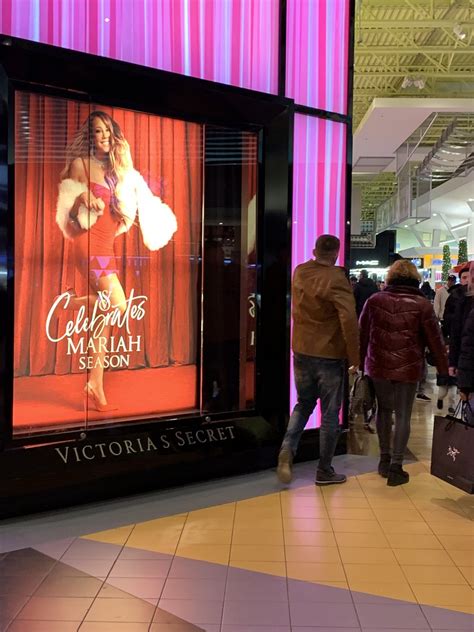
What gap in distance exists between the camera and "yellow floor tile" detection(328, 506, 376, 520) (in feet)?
12.9

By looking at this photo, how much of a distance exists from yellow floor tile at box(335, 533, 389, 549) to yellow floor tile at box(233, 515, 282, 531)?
37cm

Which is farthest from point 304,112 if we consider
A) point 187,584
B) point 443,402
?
point 443,402

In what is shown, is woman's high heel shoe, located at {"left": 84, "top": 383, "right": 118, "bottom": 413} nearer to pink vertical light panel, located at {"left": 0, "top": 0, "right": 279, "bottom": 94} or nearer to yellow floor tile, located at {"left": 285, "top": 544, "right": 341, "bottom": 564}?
yellow floor tile, located at {"left": 285, "top": 544, "right": 341, "bottom": 564}

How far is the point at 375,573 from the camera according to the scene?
3172mm

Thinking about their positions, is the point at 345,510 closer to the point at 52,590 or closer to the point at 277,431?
the point at 277,431

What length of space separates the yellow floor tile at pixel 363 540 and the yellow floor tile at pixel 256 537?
346mm

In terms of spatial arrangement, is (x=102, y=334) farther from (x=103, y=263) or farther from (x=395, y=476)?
(x=395, y=476)

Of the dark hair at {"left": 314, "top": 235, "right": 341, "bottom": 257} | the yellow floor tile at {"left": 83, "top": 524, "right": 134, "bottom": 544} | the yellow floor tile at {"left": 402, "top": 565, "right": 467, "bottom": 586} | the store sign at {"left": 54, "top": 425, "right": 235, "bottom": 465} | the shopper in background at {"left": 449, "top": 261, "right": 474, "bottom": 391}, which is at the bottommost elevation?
the yellow floor tile at {"left": 402, "top": 565, "right": 467, "bottom": 586}

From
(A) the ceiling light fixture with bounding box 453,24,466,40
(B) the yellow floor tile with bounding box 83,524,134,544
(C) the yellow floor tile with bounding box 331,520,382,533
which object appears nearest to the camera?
(B) the yellow floor tile with bounding box 83,524,134,544

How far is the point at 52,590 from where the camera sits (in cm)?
291

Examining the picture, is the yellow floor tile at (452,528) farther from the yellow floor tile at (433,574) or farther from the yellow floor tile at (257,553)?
the yellow floor tile at (257,553)

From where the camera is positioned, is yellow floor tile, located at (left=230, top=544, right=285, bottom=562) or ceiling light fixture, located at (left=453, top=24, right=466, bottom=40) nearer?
yellow floor tile, located at (left=230, top=544, right=285, bottom=562)

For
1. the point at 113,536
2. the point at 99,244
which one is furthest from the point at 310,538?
the point at 99,244

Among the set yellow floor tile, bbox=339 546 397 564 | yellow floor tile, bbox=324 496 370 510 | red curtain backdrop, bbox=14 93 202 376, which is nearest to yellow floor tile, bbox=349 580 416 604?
yellow floor tile, bbox=339 546 397 564
